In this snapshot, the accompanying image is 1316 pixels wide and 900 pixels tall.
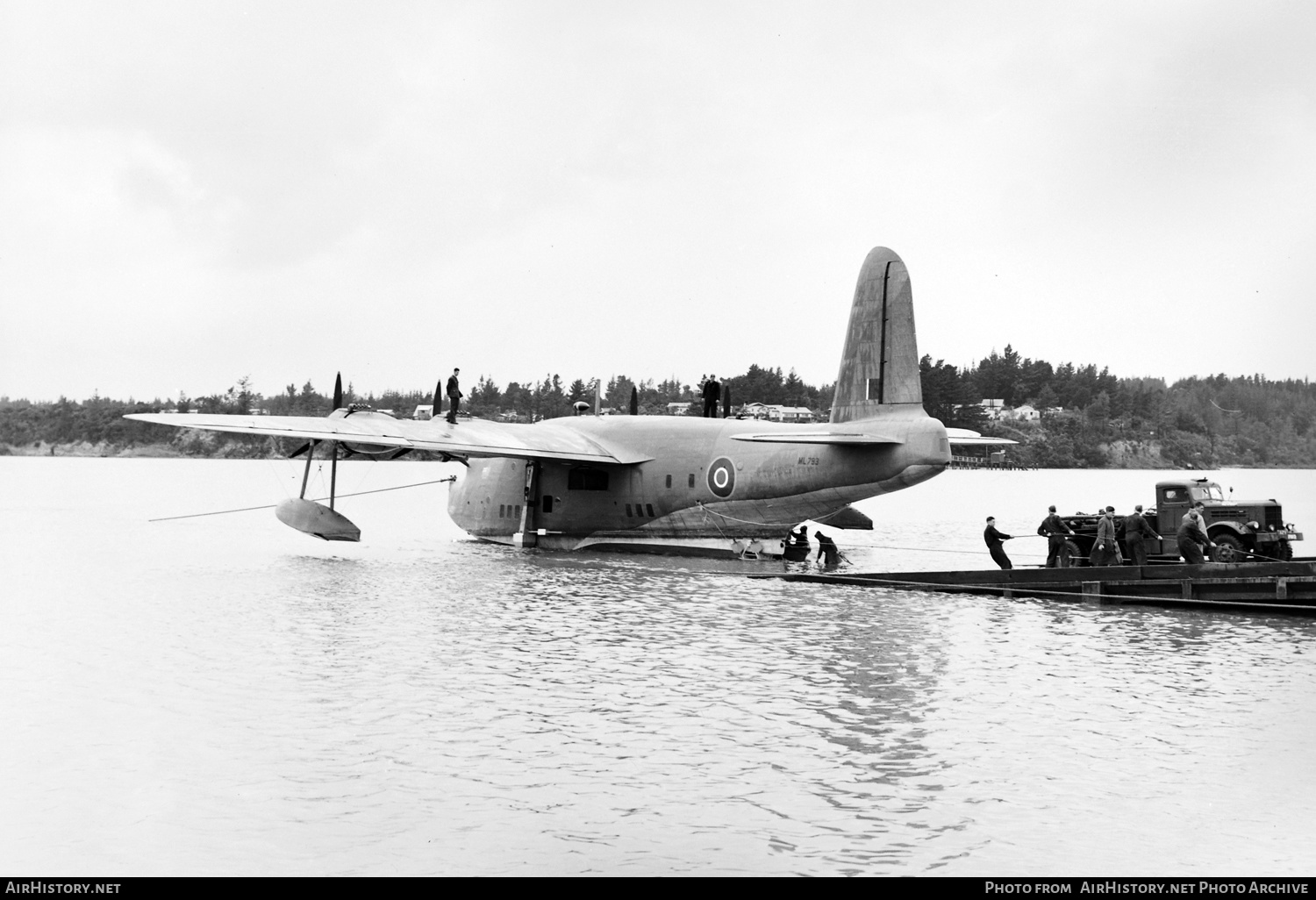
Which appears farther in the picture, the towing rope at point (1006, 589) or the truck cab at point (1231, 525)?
→ the truck cab at point (1231, 525)

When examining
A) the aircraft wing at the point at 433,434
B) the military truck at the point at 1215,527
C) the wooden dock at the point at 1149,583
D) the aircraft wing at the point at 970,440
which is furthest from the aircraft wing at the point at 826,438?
the aircraft wing at the point at 433,434

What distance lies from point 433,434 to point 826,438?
36.0 ft

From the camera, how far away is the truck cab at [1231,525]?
24016mm

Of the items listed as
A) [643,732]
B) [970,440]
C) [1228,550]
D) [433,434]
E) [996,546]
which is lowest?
[643,732]

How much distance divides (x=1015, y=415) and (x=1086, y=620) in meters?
152

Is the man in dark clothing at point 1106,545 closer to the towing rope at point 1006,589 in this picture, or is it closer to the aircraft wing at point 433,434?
the towing rope at point 1006,589

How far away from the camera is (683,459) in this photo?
2995cm

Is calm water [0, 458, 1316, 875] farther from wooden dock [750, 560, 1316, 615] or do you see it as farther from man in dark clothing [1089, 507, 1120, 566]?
man in dark clothing [1089, 507, 1120, 566]

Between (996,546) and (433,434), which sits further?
(433,434)

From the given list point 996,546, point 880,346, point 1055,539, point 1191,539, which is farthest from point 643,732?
point 880,346

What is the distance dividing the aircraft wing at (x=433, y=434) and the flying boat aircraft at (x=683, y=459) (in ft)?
0.19

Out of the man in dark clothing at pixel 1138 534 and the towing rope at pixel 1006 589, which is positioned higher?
the man in dark clothing at pixel 1138 534

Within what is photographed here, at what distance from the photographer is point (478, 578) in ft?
86.1

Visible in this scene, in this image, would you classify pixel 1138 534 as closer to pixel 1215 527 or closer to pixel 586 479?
pixel 1215 527
